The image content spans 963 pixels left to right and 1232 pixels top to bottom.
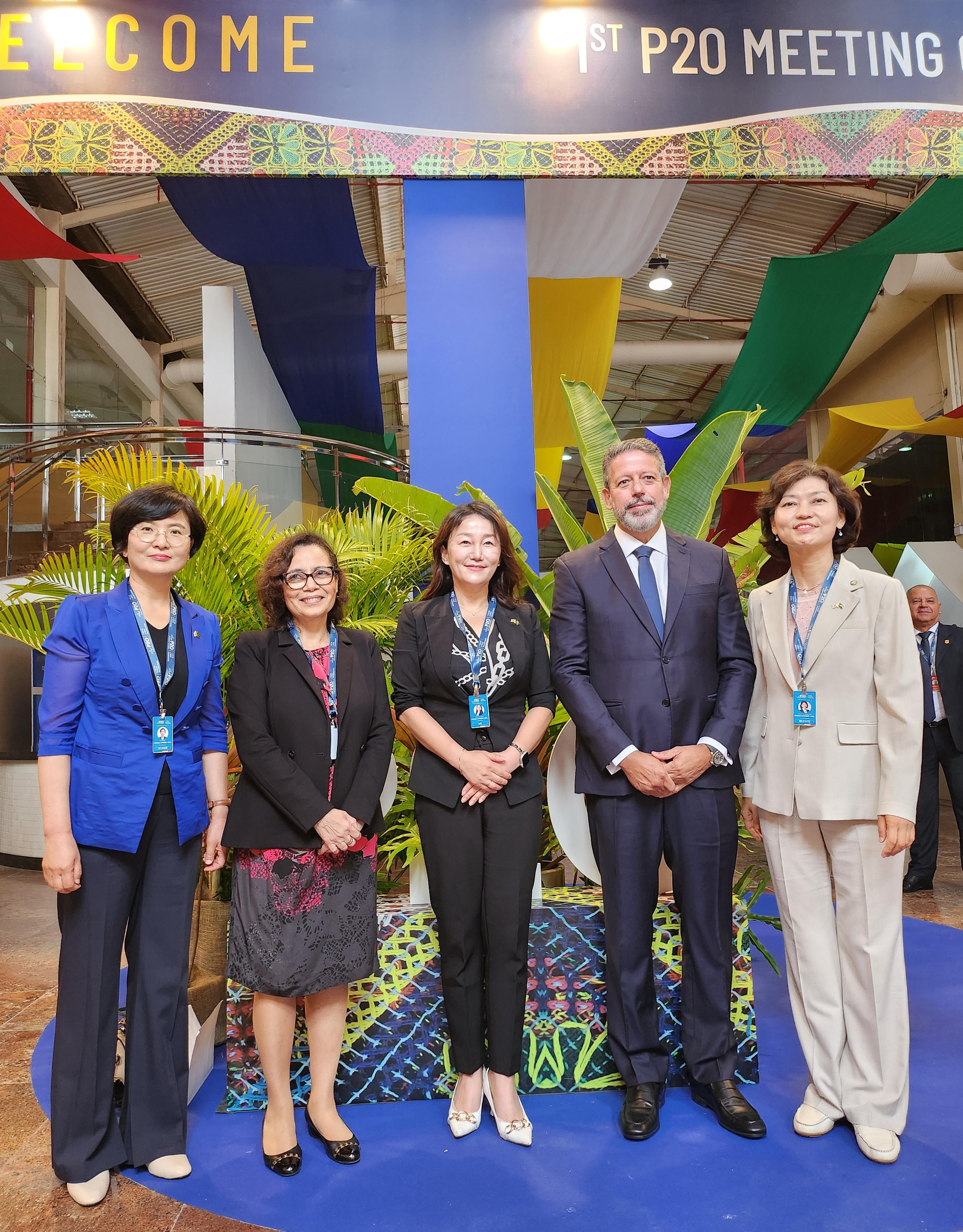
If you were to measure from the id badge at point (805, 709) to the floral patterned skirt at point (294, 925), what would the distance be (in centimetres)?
118

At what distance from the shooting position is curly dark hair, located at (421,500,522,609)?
7.77 feet

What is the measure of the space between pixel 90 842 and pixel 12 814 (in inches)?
201

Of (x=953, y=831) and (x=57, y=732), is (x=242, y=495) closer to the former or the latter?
(x=57, y=732)

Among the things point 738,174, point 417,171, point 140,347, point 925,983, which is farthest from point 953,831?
point 140,347

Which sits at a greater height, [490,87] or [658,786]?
[490,87]

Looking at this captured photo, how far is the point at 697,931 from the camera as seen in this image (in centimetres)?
225

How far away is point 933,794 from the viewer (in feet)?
16.6

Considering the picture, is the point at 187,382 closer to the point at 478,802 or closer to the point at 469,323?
the point at 469,323

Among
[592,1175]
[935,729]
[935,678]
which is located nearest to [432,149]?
[592,1175]

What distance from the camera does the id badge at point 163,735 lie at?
2.03 metres

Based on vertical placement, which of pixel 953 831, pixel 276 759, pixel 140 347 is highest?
pixel 140 347

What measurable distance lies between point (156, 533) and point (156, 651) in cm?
28

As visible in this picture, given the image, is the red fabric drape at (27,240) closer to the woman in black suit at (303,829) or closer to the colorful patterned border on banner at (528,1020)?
the woman in black suit at (303,829)

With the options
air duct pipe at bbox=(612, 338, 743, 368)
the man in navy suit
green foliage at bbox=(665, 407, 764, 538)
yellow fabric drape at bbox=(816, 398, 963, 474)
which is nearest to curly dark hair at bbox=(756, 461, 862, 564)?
the man in navy suit
